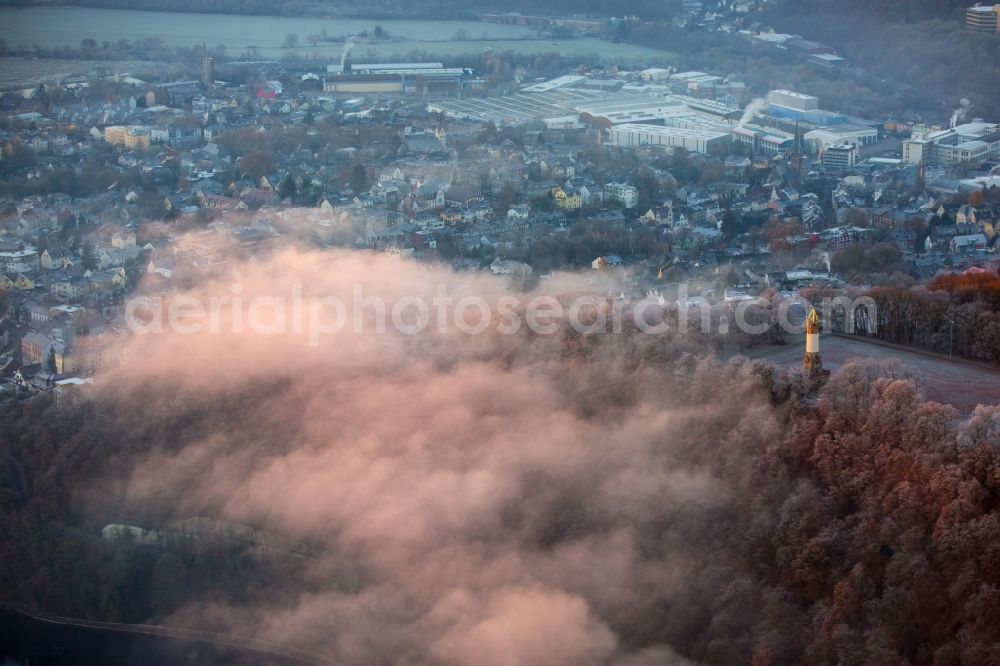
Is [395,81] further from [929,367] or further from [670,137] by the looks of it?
[929,367]

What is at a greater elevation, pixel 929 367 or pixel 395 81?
pixel 395 81

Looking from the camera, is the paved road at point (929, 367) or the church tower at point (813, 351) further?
the church tower at point (813, 351)

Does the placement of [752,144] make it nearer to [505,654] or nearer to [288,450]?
[288,450]

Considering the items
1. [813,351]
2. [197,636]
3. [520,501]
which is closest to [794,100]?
[813,351]

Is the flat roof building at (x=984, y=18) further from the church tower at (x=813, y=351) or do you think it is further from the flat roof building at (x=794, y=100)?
the church tower at (x=813, y=351)

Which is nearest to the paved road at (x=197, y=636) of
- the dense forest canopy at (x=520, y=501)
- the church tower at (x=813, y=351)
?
the dense forest canopy at (x=520, y=501)

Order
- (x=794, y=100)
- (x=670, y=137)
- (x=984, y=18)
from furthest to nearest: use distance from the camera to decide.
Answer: (x=984, y=18), (x=794, y=100), (x=670, y=137)

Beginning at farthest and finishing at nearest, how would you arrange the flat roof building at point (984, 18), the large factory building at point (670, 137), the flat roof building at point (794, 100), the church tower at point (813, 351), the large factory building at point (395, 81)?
1. the large factory building at point (395, 81)
2. the flat roof building at point (984, 18)
3. the flat roof building at point (794, 100)
4. the large factory building at point (670, 137)
5. the church tower at point (813, 351)

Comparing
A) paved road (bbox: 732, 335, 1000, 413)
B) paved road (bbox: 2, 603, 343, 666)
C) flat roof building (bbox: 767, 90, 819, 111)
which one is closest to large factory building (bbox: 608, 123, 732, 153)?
flat roof building (bbox: 767, 90, 819, 111)
